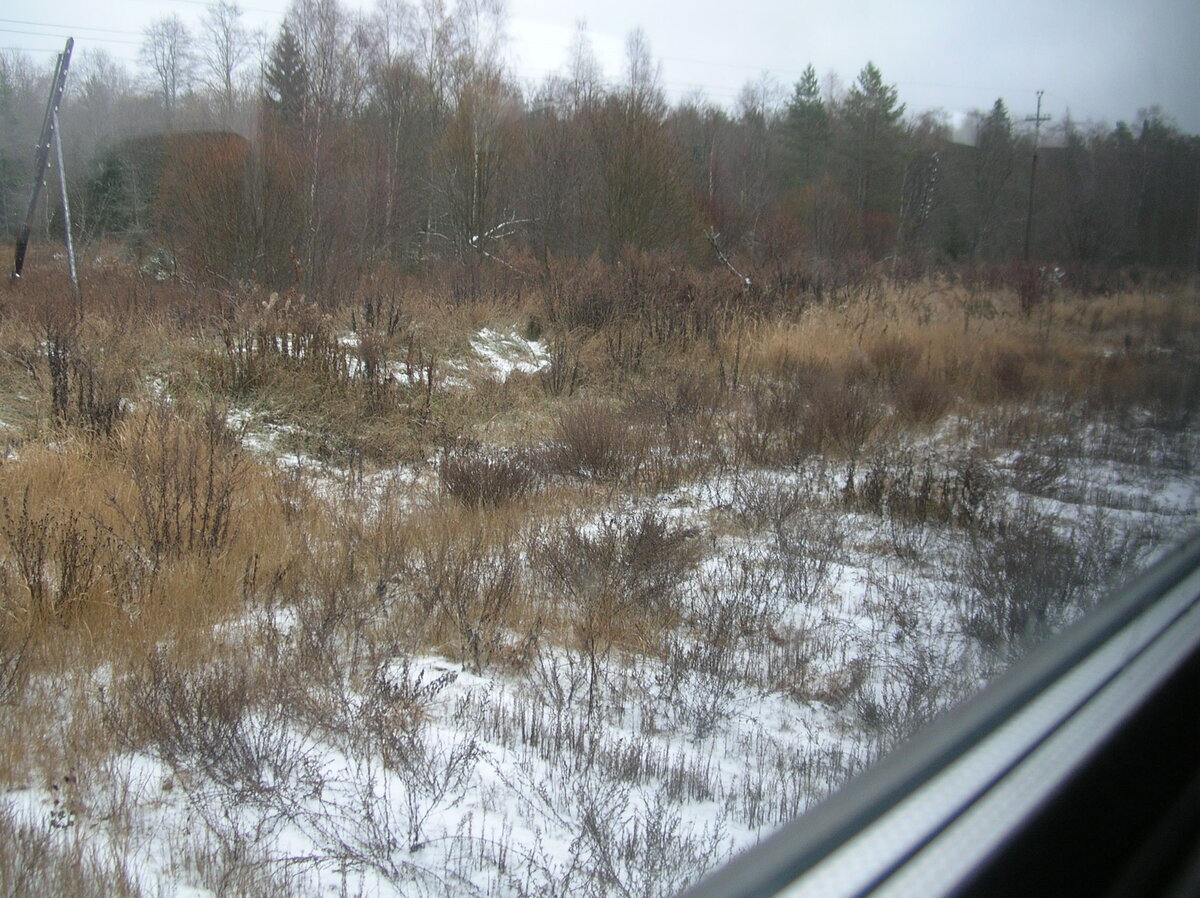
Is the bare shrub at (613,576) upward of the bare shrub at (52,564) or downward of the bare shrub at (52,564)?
downward

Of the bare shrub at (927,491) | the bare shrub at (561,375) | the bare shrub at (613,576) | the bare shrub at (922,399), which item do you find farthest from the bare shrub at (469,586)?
the bare shrub at (561,375)

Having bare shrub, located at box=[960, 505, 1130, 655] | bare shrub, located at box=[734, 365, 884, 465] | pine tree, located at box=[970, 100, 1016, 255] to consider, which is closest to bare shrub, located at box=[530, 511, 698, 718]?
bare shrub, located at box=[960, 505, 1130, 655]

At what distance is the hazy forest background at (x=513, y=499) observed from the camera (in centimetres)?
217

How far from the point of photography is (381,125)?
57.1ft

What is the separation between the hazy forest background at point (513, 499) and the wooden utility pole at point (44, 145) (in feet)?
0.63

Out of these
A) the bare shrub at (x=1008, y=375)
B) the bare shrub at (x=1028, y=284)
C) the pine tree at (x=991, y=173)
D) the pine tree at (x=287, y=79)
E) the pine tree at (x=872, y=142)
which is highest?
the pine tree at (x=287, y=79)

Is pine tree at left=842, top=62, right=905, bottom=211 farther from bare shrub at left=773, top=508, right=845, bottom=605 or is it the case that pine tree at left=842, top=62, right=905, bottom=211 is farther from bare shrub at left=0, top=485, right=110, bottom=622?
bare shrub at left=0, top=485, right=110, bottom=622

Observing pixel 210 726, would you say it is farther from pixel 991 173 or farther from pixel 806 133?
pixel 806 133

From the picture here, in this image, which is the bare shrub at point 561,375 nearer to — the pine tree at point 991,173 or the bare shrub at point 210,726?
the pine tree at point 991,173

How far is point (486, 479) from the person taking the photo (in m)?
5.45

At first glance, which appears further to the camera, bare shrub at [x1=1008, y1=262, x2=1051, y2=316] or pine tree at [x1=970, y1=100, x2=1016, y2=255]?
bare shrub at [x1=1008, y1=262, x2=1051, y2=316]

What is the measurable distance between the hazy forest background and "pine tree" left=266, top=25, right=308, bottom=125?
0.37 feet

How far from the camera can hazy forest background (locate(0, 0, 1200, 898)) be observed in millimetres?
2166

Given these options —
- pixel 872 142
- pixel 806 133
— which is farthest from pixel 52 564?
pixel 806 133
